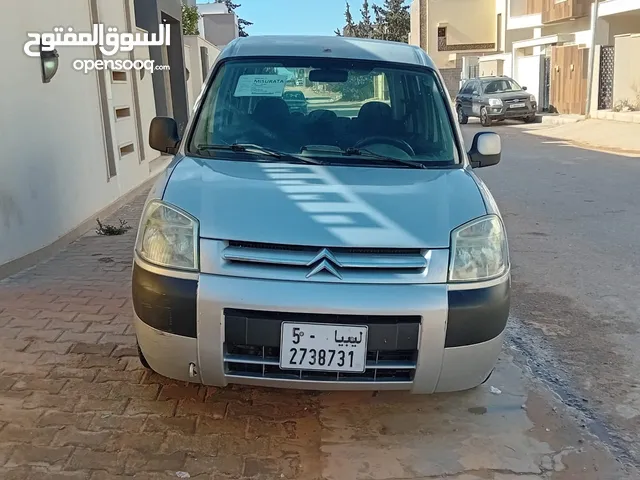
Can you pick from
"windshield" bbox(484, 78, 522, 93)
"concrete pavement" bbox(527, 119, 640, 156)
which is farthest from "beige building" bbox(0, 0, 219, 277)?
"windshield" bbox(484, 78, 522, 93)

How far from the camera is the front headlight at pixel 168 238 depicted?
2.91m

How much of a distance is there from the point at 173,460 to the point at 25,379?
1.22 metres

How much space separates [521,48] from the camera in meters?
30.2

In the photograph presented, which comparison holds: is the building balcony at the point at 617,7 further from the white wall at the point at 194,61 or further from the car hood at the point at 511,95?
the white wall at the point at 194,61

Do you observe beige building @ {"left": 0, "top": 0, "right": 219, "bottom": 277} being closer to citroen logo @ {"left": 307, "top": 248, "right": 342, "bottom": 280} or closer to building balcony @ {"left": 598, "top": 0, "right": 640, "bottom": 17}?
citroen logo @ {"left": 307, "top": 248, "right": 342, "bottom": 280}

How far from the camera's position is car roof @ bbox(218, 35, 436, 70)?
4145 millimetres

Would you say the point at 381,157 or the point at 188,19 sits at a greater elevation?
the point at 188,19

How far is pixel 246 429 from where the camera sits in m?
3.19

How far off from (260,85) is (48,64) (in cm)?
317

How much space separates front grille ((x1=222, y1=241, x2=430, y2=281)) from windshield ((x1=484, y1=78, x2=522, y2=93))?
2310cm

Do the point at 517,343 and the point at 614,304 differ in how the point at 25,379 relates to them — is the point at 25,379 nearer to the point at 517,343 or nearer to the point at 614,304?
the point at 517,343

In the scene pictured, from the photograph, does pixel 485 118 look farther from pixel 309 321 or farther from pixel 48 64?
pixel 309 321

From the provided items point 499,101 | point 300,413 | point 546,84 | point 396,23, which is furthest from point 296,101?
point 396,23

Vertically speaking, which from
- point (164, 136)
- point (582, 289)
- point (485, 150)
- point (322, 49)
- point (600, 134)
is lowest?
point (582, 289)
